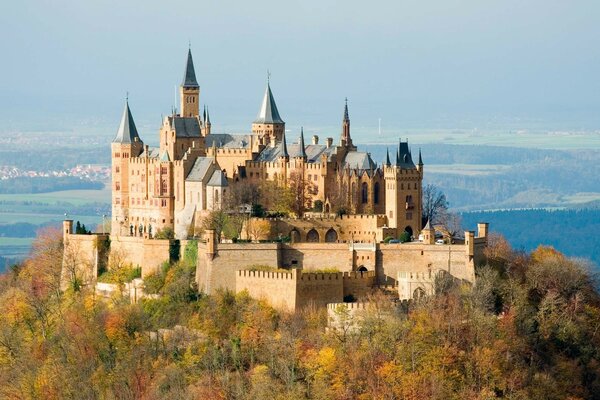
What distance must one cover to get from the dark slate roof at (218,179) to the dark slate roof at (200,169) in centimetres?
41

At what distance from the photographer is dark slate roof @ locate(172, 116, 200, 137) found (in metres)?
73.6

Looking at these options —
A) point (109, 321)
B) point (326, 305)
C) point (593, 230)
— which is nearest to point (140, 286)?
point (109, 321)

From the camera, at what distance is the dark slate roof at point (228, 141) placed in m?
74.2

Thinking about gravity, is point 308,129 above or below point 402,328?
above

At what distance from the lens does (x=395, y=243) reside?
65.1 metres

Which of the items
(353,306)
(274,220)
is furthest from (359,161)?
(353,306)

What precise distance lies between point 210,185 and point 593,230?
90.1m

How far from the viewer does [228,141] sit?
74688 mm

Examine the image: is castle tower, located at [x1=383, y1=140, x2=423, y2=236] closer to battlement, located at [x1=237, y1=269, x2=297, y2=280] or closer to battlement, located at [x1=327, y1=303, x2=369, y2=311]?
battlement, located at [x1=237, y1=269, x2=297, y2=280]

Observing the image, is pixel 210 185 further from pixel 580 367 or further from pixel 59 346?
pixel 580 367

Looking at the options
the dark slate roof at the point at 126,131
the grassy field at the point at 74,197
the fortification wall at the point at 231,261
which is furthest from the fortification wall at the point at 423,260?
the grassy field at the point at 74,197

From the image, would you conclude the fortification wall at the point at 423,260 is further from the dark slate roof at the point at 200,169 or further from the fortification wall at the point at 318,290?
the dark slate roof at the point at 200,169

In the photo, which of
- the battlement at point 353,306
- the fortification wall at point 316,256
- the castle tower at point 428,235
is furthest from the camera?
the fortification wall at point 316,256

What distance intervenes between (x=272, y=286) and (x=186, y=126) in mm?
13296
